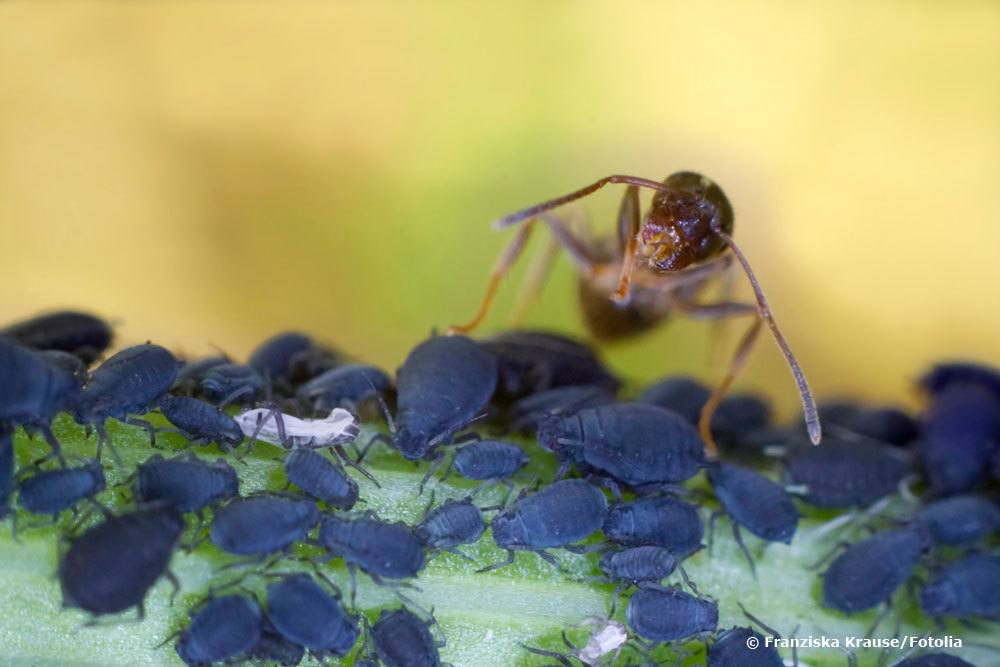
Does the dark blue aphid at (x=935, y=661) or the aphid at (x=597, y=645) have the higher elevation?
the aphid at (x=597, y=645)

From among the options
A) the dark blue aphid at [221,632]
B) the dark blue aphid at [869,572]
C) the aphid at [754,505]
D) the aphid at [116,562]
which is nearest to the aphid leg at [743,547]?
the aphid at [754,505]

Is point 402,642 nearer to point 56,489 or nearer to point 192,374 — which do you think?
point 56,489

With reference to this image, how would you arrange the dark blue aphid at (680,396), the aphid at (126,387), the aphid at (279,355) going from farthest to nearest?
1. the dark blue aphid at (680,396)
2. the aphid at (279,355)
3. the aphid at (126,387)

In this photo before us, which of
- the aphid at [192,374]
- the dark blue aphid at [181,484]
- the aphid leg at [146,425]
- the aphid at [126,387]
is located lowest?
the dark blue aphid at [181,484]

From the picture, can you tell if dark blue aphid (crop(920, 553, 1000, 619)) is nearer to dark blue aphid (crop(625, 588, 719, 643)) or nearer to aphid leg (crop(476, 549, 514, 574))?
dark blue aphid (crop(625, 588, 719, 643))

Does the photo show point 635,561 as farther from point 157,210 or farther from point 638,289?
point 157,210

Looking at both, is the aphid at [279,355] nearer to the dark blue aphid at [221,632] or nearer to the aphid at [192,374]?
the aphid at [192,374]
